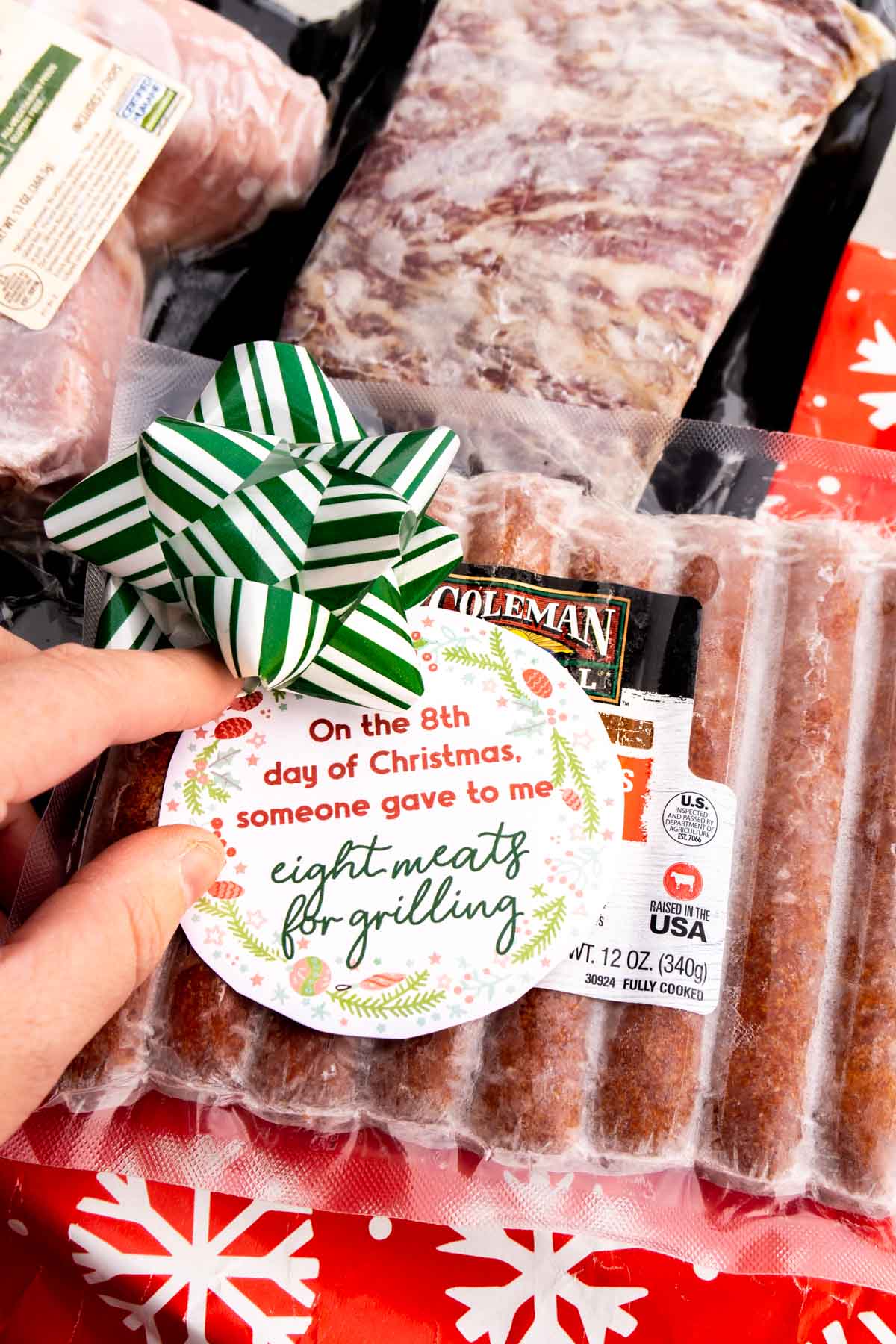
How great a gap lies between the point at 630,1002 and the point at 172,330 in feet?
4.25

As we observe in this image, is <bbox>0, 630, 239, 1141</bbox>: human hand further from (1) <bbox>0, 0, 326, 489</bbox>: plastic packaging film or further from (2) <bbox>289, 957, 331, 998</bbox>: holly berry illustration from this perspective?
(1) <bbox>0, 0, 326, 489</bbox>: plastic packaging film

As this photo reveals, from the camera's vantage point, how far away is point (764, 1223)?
3.65 feet

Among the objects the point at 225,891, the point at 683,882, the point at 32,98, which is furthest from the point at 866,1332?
the point at 32,98

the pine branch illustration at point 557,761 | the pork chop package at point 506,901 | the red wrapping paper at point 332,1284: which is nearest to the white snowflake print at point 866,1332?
the red wrapping paper at point 332,1284

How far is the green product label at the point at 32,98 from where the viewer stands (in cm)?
141

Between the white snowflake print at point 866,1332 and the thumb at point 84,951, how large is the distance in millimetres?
966

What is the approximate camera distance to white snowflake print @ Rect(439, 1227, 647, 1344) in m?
1.21

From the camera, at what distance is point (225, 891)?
1.08 metres

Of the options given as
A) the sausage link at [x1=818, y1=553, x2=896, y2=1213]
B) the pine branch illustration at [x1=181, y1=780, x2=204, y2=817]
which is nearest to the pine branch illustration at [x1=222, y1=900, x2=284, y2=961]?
the pine branch illustration at [x1=181, y1=780, x2=204, y2=817]

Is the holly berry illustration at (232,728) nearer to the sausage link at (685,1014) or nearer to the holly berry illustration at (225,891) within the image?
the holly berry illustration at (225,891)

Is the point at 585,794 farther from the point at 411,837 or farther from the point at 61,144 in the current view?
the point at 61,144

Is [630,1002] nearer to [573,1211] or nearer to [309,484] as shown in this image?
[573,1211]

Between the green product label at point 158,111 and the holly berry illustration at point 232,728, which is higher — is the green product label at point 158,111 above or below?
above

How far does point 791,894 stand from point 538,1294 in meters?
0.60
